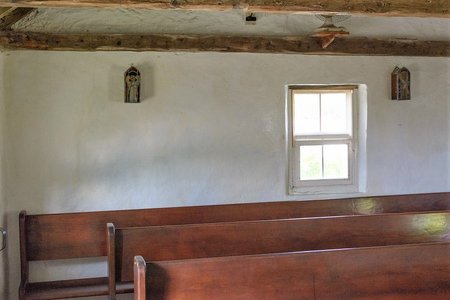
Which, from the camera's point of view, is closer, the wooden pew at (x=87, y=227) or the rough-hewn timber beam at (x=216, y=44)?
the wooden pew at (x=87, y=227)

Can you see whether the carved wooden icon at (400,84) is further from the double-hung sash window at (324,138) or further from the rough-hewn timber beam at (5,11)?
the rough-hewn timber beam at (5,11)

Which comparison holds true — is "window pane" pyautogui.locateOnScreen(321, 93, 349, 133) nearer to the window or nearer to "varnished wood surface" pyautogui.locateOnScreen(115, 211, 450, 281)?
the window

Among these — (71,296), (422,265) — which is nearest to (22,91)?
(71,296)

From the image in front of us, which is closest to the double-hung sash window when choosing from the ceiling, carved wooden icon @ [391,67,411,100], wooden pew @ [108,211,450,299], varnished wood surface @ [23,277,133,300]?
carved wooden icon @ [391,67,411,100]

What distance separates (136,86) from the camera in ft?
11.9

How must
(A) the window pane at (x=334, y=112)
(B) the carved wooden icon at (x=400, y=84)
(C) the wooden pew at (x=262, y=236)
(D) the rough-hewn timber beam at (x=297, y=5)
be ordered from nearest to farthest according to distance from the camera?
(D) the rough-hewn timber beam at (x=297, y=5) → (C) the wooden pew at (x=262, y=236) → (B) the carved wooden icon at (x=400, y=84) → (A) the window pane at (x=334, y=112)

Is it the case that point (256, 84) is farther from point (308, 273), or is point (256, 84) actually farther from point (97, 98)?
point (308, 273)

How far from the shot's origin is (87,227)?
3340 mm

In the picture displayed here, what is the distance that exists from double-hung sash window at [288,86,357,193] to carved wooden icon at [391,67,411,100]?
31cm

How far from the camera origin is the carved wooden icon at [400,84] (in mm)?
4074

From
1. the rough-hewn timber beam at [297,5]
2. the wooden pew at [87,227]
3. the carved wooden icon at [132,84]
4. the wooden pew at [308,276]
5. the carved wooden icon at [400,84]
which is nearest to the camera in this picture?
the wooden pew at [308,276]

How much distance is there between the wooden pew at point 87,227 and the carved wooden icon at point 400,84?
1.20 m

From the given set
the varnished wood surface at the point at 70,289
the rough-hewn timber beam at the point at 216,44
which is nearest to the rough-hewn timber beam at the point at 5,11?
the rough-hewn timber beam at the point at 216,44

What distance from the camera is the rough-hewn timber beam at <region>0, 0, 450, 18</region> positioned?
2.56 m
